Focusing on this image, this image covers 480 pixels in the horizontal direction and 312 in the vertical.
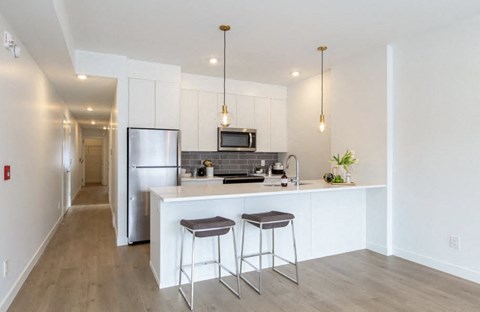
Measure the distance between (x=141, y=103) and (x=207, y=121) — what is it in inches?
49.4

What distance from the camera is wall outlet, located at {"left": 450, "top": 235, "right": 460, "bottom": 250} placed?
10.1ft

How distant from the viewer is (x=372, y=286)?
2.84 m

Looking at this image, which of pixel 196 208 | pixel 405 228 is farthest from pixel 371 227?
pixel 196 208

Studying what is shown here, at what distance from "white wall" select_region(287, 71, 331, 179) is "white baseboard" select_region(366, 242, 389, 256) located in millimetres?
1369

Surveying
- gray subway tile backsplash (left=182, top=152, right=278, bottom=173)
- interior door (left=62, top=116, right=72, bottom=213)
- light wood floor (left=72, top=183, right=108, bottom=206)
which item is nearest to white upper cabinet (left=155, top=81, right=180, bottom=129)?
gray subway tile backsplash (left=182, top=152, right=278, bottom=173)

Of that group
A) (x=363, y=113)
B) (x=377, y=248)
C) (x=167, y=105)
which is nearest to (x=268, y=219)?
(x=377, y=248)

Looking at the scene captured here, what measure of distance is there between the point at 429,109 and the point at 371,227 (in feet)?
5.26

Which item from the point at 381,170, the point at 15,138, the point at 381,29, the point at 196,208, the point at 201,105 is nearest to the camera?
the point at 15,138

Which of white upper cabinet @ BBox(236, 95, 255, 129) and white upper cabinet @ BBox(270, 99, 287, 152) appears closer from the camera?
white upper cabinet @ BBox(236, 95, 255, 129)

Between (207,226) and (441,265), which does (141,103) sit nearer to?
(207,226)

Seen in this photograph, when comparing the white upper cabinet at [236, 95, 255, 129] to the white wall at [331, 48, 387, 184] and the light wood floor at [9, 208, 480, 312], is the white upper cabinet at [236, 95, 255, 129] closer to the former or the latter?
the white wall at [331, 48, 387, 184]

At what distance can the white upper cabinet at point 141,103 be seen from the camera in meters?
4.24

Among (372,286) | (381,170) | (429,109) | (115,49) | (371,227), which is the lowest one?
(372,286)

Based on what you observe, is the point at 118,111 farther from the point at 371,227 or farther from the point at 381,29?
the point at 371,227
